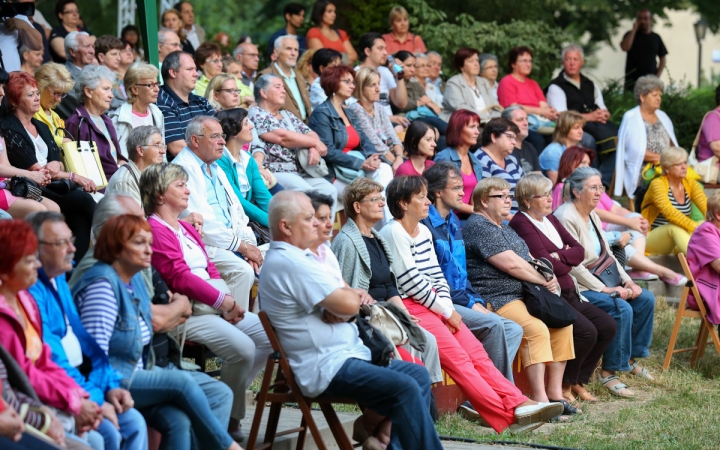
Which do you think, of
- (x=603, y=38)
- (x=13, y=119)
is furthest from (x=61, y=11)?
(x=603, y=38)

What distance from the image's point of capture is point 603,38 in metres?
17.8

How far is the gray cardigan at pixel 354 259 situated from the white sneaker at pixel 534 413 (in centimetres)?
119

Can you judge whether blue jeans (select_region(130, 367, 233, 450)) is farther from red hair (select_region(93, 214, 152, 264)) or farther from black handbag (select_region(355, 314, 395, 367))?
black handbag (select_region(355, 314, 395, 367))

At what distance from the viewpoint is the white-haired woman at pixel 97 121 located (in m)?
7.36

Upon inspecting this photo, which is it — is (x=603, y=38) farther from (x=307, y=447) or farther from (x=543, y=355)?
(x=307, y=447)

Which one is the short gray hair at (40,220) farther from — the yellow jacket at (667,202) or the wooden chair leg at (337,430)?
the yellow jacket at (667,202)

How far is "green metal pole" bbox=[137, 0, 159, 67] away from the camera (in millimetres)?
9766

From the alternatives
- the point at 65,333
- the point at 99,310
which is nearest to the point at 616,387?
the point at 99,310

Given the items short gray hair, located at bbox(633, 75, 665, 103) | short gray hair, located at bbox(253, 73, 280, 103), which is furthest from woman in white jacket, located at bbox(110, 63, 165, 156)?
short gray hair, located at bbox(633, 75, 665, 103)

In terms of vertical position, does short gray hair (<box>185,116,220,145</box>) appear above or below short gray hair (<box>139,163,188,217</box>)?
above

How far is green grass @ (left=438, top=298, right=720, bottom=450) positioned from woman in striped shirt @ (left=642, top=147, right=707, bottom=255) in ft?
6.19

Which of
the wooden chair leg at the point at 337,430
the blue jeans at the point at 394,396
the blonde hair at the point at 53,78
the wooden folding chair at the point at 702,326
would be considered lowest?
the wooden folding chair at the point at 702,326

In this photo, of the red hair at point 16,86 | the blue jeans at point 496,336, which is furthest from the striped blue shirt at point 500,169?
the red hair at point 16,86

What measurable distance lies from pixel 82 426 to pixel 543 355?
3.77 metres
